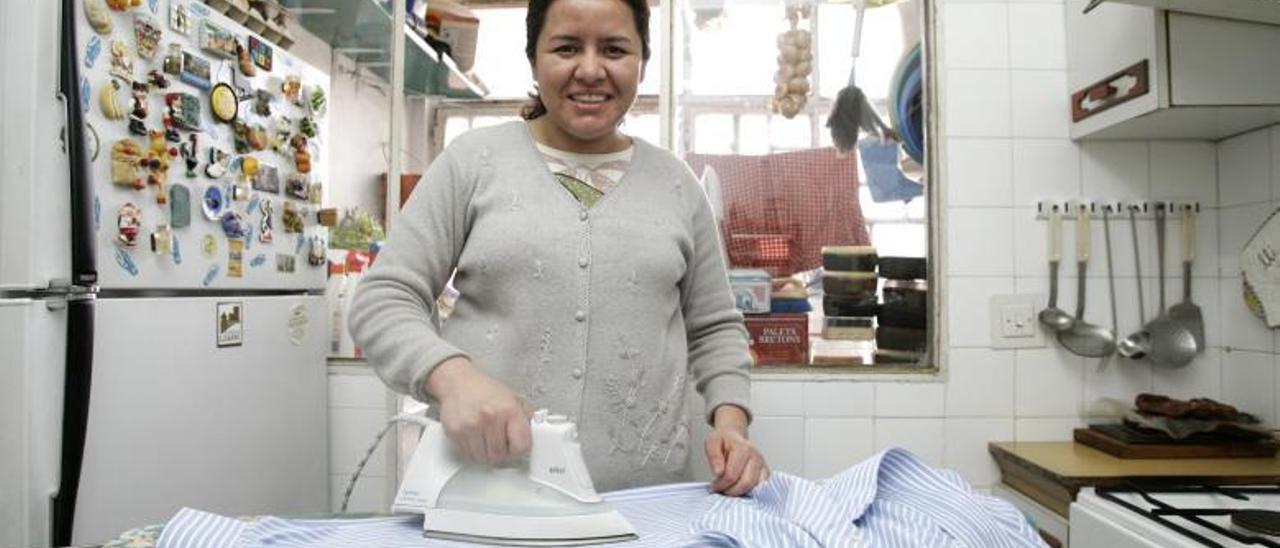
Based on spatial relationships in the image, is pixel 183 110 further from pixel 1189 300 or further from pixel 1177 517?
pixel 1189 300

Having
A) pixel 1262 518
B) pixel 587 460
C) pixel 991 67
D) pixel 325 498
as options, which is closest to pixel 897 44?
pixel 991 67

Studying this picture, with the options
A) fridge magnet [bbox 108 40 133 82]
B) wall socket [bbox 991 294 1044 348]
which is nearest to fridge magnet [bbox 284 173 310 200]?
fridge magnet [bbox 108 40 133 82]

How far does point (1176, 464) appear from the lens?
139 centimetres

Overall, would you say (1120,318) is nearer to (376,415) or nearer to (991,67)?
(991,67)

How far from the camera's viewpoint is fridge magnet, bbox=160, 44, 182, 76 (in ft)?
3.74

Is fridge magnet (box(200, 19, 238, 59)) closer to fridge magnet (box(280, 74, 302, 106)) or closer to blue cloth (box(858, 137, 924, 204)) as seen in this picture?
fridge magnet (box(280, 74, 302, 106))

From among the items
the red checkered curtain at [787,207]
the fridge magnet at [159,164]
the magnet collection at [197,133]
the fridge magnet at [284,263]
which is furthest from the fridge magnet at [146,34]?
the red checkered curtain at [787,207]

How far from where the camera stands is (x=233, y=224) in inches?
51.6

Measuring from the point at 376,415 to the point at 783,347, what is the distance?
A: 0.95 meters

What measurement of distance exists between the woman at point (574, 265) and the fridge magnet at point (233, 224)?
0.60 metres

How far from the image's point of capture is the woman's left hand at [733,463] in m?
0.79

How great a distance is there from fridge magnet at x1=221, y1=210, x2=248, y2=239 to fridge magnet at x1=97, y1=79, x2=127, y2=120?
0.89ft

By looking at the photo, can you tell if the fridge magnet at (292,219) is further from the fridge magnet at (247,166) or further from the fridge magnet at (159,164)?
the fridge magnet at (159,164)

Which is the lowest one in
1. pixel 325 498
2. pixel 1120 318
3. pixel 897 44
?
pixel 325 498
